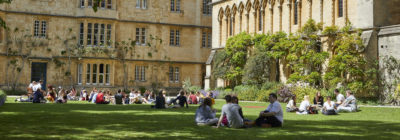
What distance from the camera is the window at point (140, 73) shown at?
40.2m

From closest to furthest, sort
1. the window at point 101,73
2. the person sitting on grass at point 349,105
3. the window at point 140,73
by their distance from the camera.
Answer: the person sitting on grass at point 349,105 → the window at point 101,73 → the window at point 140,73

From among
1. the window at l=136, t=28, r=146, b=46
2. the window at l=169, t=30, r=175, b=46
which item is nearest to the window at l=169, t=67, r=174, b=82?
the window at l=169, t=30, r=175, b=46

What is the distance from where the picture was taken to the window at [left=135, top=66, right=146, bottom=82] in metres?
40.2

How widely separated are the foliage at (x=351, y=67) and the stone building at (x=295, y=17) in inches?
20.1

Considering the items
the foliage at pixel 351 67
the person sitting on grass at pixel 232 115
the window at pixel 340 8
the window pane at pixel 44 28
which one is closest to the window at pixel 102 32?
the window pane at pixel 44 28

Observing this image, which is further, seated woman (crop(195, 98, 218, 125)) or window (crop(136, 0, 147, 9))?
window (crop(136, 0, 147, 9))

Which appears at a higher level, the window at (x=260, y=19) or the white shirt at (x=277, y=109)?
the window at (x=260, y=19)

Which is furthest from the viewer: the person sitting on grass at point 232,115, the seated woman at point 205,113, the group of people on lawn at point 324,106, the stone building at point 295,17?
the stone building at point 295,17

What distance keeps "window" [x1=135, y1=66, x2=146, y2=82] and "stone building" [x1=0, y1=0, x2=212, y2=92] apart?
3.0 inches

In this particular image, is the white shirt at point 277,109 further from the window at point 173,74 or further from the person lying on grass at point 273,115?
the window at point 173,74

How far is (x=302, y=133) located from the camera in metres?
9.98

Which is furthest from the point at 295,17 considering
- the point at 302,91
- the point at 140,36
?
the point at 140,36

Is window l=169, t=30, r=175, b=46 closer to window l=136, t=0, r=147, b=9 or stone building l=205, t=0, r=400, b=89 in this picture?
window l=136, t=0, r=147, b=9

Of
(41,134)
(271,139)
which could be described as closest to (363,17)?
(271,139)
